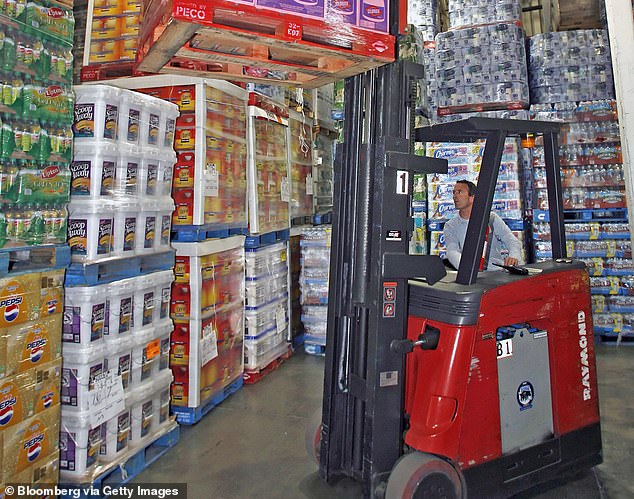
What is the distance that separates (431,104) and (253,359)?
13.8ft

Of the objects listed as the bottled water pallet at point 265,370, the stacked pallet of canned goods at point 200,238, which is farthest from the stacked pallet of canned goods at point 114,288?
the bottled water pallet at point 265,370

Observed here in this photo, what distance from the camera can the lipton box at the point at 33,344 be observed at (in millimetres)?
2652

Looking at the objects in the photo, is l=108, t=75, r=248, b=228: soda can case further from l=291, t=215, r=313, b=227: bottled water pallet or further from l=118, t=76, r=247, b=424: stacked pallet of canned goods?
l=291, t=215, r=313, b=227: bottled water pallet

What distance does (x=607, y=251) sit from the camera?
6570 mm

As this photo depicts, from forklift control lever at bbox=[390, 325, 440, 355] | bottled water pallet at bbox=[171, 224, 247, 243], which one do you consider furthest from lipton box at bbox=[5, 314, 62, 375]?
forklift control lever at bbox=[390, 325, 440, 355]

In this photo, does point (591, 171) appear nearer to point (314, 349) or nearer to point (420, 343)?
point (314, 349)

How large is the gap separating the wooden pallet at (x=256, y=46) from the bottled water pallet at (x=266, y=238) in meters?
2.68

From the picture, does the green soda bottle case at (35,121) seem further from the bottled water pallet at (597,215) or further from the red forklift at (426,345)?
the bottled water pallet at (597,215)

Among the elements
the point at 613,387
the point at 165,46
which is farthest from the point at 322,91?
the point at 165,46

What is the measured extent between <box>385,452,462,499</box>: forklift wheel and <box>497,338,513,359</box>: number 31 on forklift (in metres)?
0.64

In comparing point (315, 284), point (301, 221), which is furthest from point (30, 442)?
point (301, 221)

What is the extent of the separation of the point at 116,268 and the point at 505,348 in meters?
2.40

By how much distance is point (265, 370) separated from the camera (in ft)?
18.0

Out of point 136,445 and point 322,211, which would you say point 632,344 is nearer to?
point 322,211
